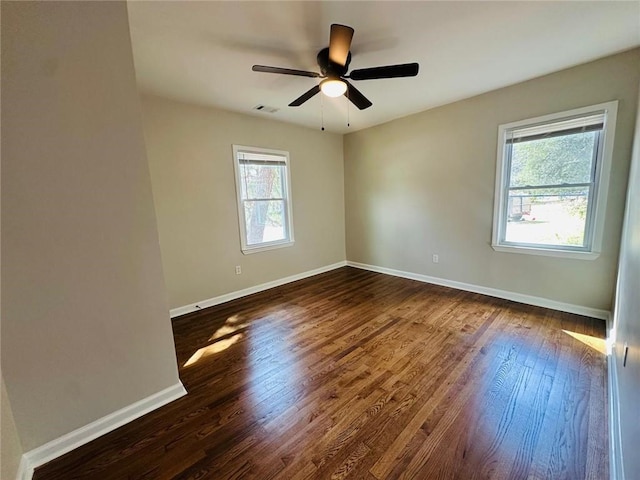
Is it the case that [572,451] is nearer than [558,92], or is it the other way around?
[572,451]

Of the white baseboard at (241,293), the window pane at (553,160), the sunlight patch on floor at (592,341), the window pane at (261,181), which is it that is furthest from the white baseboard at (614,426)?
the window pane at (261,181)

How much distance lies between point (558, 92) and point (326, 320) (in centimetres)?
348

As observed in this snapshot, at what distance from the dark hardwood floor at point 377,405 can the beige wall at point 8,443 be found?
0.18 meters

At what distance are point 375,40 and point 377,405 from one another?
8.96ft

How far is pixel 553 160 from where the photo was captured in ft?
9.40

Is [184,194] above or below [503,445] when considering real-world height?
above

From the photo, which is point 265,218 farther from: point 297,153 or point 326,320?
point 326,320

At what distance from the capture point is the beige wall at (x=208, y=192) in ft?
10.1

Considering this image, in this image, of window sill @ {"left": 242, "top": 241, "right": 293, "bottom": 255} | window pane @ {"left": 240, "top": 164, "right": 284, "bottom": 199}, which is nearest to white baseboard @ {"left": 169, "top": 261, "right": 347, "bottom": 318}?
window sill @ {"left": 242, "top": 241, "right": 293, "bottom": 255}

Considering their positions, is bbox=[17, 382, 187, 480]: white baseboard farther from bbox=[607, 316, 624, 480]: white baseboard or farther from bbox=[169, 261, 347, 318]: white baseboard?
bbox=[607, 316, 624, 480]: white baseboard

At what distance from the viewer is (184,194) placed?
3246mm

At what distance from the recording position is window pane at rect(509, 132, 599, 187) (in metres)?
2.67

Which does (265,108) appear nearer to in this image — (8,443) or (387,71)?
(387,71)

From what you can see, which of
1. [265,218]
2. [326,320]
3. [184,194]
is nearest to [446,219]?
[326,320]
